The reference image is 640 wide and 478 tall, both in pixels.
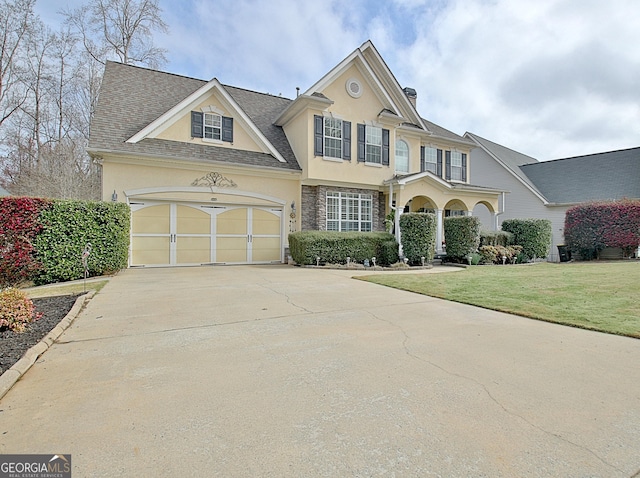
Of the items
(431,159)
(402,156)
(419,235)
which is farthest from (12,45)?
(419,235)

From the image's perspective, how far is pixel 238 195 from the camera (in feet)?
43.5

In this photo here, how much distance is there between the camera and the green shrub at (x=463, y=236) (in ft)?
45.1

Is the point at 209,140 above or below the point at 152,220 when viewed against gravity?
above

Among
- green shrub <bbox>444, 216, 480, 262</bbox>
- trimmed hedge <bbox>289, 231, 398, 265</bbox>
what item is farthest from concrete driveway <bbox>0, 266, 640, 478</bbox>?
green shrub <bbox>444, 216, 480, 262</bbox>

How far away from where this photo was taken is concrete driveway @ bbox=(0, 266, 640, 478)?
6.31 feet

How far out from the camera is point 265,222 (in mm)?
13930

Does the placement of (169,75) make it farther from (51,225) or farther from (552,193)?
(552,193)

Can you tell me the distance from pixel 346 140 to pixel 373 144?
1.47 metres

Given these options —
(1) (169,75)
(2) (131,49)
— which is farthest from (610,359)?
(2) (131,49)

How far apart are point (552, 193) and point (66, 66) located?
33.9 m

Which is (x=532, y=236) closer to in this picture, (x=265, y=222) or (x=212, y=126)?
(x=265, y=222)

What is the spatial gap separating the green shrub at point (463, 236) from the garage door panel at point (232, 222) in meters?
8.76

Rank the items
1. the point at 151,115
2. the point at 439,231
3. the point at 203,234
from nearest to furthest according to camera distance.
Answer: the point at 203,234 → the point at 151,115 → the point at 439,231

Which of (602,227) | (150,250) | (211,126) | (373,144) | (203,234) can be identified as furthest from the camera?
(602,227)
